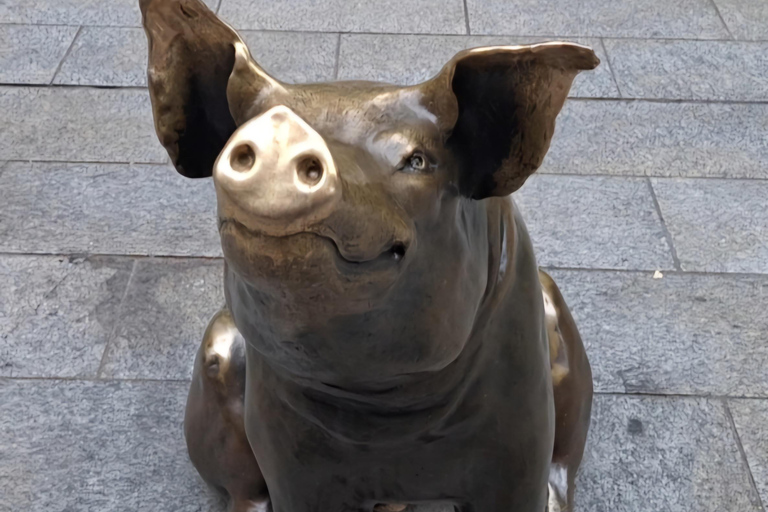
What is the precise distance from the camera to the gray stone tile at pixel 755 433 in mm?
2109

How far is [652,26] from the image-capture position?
3.83 meters

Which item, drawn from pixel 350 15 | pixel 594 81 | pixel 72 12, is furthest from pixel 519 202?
pixel 72 12

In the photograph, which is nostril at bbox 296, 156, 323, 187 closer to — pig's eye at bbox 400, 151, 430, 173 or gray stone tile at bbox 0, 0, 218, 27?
pig's eye at bbox 400, 151, 430, 173

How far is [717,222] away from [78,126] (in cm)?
229

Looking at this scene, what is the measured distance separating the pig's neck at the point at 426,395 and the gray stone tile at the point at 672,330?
44.0 inches

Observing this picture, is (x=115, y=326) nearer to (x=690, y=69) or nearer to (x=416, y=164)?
(x=416, y=164)

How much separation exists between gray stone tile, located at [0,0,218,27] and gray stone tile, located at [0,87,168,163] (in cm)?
54

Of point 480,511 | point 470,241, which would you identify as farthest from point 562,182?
point 470,241

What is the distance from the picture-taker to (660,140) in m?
3.22

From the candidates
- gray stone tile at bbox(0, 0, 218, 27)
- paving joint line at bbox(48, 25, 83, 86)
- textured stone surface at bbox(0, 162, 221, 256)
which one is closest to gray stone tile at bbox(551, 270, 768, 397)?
textured stone surface at bbox(0, 162, 221, 256)

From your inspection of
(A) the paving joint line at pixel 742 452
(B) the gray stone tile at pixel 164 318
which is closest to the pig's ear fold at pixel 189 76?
(B) the gray stone tile at pixel 164 318

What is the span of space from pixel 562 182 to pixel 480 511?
1.74 metres

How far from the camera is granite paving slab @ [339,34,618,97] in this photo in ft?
11.4

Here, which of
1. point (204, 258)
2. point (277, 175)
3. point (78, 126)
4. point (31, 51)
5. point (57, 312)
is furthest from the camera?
point (31, 51)
